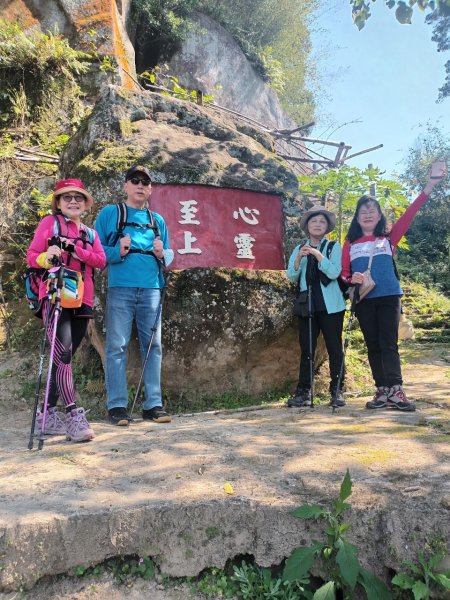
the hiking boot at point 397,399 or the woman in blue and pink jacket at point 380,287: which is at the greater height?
the woman in blue and pink jacket at point 380,287

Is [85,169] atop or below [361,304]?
atop

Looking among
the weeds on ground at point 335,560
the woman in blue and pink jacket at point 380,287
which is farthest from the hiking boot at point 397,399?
the weeds on ground at point 335,560

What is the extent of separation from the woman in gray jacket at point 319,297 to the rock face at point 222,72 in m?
13.1

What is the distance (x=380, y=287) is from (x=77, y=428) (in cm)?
295

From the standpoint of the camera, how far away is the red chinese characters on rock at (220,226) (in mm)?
4926

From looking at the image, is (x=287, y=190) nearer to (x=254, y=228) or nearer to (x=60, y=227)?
(x=254, y=228)

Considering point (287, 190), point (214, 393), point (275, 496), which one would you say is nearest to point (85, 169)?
point (287, 190)

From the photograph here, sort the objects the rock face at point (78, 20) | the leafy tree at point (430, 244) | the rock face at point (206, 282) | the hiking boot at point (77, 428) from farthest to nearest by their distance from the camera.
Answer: the leafy tree at point (430, 244)
the rock face at point (78, 20)
the rock face at point (206, 282)
the hiking boot at point (77, 428)

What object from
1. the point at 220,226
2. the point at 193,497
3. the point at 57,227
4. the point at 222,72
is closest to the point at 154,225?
the point at 57,227

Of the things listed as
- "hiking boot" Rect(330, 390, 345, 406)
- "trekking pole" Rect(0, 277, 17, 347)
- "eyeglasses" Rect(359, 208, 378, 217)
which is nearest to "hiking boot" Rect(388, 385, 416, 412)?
"hiking boot" Rect(330, 390, 345, 406)

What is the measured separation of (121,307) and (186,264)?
108 cm

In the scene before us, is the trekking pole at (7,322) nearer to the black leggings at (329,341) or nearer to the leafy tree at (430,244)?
the black leggings at (329,341)

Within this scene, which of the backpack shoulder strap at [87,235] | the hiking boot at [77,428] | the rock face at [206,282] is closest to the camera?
the hiking boot at [77,428]

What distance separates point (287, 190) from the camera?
5555 millimetres
